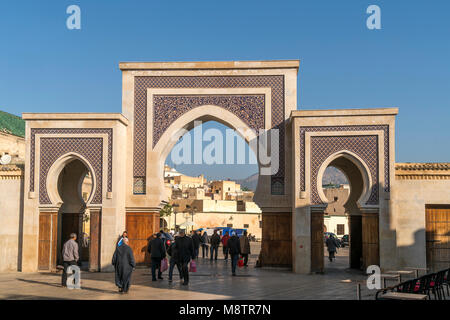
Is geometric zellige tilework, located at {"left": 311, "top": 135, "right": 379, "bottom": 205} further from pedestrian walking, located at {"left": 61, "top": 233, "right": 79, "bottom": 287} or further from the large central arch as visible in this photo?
pedestrian walking, located at {"left": 61, "top": 233, "right": 79, "bottom": 287}

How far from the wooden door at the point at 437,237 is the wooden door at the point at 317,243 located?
106 inches

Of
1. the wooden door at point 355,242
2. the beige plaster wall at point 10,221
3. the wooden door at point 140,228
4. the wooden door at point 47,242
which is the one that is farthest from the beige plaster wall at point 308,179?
the beige plaster wall at point 10,221

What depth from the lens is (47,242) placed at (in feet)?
47.2

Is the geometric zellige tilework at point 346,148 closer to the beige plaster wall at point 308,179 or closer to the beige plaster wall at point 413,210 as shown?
the beige plaster wall at point 308,179

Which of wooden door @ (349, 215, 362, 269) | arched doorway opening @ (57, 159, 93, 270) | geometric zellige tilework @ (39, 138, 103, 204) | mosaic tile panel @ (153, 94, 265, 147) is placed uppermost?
mosaic tile panel @ (153, 94, 265, 147)

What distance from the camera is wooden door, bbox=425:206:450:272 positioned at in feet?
45.4

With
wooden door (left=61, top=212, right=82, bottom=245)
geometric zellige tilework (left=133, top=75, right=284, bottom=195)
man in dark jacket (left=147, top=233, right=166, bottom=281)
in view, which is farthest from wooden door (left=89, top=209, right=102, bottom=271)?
man in dark jacket (left=147, top=233, right=166, bottom=281)

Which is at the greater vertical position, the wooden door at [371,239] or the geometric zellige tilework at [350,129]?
the geometric zellige tilework at [350,129]

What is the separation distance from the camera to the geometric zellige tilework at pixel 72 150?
1452 cm

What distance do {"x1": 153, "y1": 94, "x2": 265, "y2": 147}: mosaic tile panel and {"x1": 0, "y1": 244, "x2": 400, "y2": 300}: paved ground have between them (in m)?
4.09

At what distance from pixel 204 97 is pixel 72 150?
12.8 ft

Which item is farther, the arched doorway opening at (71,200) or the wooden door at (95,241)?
the arched doorway opening at (71,200)

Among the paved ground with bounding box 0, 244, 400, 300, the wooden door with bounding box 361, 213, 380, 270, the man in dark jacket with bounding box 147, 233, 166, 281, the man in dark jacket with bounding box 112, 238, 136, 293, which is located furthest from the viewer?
the wooden door with bounding box 361, 213, 380, 270
